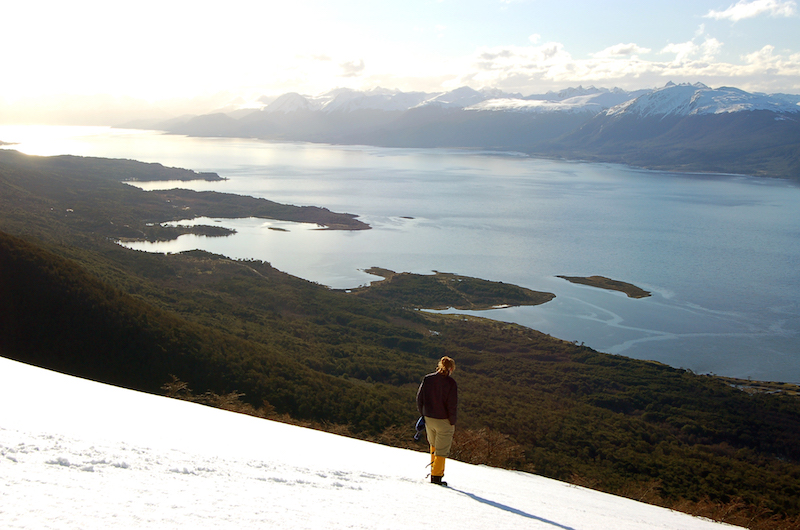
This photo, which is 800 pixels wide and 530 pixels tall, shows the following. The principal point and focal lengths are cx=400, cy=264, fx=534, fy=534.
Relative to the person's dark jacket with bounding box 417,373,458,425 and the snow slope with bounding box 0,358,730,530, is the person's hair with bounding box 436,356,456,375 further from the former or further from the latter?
the snow slope with bounding box 0,358,730,530

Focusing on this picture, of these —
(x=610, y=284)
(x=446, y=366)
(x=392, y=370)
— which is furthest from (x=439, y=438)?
(x=610, y=284)

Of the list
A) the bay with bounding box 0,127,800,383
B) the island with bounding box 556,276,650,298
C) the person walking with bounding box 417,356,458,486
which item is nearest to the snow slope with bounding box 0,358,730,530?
the person walking with bounding box 417,356,458,486

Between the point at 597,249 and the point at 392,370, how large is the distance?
39145 millimetres

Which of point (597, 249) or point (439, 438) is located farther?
point (597, 249)

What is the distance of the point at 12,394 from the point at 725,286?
45.8m

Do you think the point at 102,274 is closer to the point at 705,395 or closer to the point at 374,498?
the point at 374,498

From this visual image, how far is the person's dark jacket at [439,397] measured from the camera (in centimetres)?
488

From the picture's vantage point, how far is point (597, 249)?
2106 inches

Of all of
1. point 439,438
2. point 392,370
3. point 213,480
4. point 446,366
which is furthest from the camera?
point 392,370

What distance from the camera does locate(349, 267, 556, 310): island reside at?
121ft

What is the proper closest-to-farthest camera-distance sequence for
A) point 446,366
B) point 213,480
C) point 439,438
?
point 213,480, point 446,366, point 439,438

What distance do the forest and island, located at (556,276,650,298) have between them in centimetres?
690

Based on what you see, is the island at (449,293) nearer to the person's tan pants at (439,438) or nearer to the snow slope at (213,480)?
the snow slope at (213,480)

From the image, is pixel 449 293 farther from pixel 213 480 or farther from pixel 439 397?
pixel 213 480
